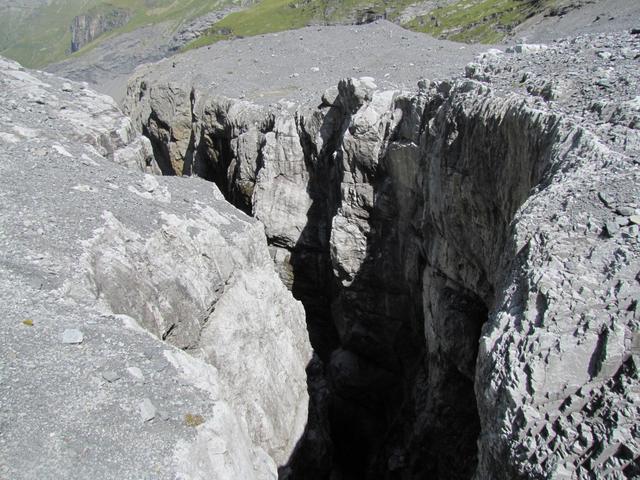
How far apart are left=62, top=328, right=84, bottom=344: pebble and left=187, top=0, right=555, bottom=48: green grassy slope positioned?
5437 centimetres

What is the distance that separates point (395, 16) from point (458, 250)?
2956 inches

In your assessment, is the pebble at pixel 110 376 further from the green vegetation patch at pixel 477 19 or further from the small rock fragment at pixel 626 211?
the green vegetation patch at pixel 477 19

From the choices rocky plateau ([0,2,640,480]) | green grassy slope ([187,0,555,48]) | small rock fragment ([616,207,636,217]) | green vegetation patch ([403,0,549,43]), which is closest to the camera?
rocky plateau ([0,2,640,480])

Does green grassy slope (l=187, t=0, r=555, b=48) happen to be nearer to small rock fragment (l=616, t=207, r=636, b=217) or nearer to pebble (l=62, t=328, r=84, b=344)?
small rock fragment (l=616, t=207, r=636, b=217)

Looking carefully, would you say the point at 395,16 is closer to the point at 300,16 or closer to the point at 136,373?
the point at 300,16

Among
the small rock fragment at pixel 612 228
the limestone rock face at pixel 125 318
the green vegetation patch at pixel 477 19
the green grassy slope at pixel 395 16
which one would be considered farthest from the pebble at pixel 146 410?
the green grassy slope at pixel 395 16

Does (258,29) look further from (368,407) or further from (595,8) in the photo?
(368,407)

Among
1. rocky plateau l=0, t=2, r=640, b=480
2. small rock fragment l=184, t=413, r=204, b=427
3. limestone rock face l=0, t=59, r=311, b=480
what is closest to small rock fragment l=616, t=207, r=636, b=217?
rocky plateau l=0, t=2, r=640, b=480

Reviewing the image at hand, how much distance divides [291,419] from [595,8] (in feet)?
152

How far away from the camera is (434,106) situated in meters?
17.9

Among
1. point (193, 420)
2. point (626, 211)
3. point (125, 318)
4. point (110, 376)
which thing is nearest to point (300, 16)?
point (125, 318)

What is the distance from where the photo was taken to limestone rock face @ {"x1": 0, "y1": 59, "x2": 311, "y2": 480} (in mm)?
8805

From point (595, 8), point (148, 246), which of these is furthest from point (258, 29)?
point (148, 246)

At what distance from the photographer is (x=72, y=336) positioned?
10094mm
